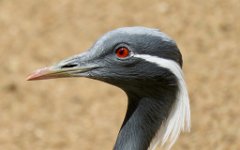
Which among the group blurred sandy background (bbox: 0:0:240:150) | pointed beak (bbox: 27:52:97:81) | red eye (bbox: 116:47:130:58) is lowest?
pointed beak (bbox: 27:52:97:81)

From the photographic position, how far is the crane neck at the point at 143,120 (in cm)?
546

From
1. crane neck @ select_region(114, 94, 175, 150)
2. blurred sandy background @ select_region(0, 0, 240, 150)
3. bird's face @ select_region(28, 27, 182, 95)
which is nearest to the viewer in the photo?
bird's face @ select_region(28, 27, 182, 95)

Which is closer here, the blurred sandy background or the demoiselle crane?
the demoiselle crane

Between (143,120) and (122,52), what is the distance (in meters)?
0.58

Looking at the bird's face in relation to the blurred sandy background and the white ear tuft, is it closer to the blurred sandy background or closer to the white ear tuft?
the white ear tuft

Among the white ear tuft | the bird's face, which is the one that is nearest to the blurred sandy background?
the white ear tuft

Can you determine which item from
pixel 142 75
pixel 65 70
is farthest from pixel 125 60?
pixel 65 70

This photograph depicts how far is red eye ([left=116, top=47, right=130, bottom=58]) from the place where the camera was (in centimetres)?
537

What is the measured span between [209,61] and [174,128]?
5.06 m

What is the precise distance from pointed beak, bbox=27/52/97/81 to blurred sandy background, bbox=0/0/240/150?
378 centimetres

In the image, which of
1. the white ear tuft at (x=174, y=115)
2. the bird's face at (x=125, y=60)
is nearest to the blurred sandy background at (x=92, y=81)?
the white ear tuft at (x=174, y=115)

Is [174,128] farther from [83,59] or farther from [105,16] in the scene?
[105,16]

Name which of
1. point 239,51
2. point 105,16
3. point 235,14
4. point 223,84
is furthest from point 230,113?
point 105,16

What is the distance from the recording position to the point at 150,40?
5.29 meters
